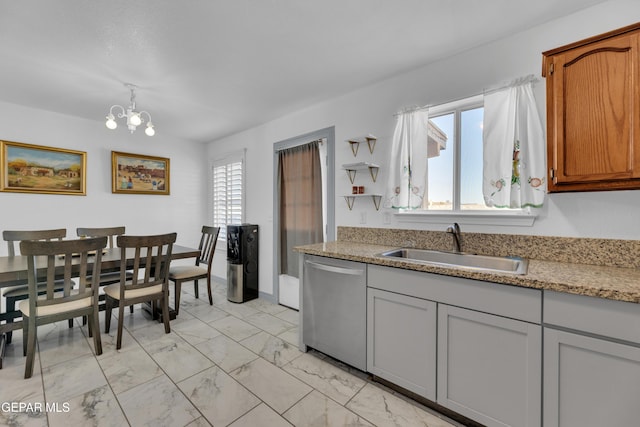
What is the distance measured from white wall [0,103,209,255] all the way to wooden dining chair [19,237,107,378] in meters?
1.55

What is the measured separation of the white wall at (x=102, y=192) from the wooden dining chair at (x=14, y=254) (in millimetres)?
560

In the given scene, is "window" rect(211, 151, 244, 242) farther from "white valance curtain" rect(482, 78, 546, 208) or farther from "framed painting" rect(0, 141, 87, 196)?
"white valance curtain" rect(482, 78, 546, 208)

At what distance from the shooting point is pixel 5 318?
2371 millimetres

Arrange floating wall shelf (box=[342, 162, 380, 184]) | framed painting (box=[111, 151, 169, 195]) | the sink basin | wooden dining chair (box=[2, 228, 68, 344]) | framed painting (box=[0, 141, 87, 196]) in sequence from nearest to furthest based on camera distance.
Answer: the sink basin < wooden dining chair (box=[2, 228, 68, 344]) < floating wall shelf (box=[342, 162, 380, 184]) < framed painting (box=[0, 141, 87, 196]) < framed painting (box=[111, 151, 169, 195])

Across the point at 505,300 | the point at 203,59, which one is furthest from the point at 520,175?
the point at 203,59

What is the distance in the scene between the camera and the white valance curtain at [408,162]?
89.3 inches

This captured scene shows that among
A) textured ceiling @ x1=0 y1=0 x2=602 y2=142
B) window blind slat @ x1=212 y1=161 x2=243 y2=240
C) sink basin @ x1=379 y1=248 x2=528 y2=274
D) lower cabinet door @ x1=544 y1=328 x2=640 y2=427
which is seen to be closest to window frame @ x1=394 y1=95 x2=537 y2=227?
sink basin @ x1=379 y1=248 x2=528 y2=274

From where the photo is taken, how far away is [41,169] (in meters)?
3.25

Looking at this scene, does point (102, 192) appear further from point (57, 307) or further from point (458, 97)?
point (458, 97)

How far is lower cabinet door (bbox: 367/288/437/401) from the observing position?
1618mm

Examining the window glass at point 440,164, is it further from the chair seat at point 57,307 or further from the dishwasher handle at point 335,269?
the chair seat at point 57,307

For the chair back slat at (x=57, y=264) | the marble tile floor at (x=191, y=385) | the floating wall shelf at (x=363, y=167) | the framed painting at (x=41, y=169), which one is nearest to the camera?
the marble tile floor at (x=191, y=385)

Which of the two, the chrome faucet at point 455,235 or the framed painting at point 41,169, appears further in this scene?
the framed painting at point 41,169

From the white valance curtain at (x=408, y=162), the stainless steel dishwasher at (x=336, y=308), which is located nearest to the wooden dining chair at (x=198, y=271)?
the stainless steel dishwasher at (x=336, y=308)
